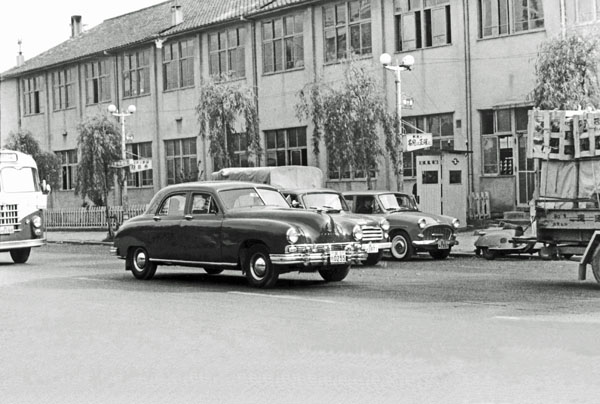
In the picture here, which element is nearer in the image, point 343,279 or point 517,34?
point 343,279

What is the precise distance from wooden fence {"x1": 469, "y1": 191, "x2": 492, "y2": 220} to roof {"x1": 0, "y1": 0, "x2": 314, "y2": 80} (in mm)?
11642

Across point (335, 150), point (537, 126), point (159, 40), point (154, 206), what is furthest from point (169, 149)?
point (537, 126)

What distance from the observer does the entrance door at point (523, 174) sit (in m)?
30.9

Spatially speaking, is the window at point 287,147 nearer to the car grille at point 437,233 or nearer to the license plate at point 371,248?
the car grille at point 437,233

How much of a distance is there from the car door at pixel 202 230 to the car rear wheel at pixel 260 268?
1.93 feet

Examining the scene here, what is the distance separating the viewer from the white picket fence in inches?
1676

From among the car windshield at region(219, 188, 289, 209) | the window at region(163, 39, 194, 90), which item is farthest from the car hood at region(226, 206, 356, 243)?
the window at region(163, 39, 194, 90)

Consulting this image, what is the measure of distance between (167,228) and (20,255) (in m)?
8.50

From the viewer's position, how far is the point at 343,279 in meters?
16.5

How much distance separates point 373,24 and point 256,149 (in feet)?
23.0

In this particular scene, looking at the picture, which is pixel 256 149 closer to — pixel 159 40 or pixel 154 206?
pixel 159 40

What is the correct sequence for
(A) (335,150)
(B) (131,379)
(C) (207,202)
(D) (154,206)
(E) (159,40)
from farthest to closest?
(E) (159,40) < (A) (335,150) < (D) (154,206) < (C) (207,202) < (B) (131,379)

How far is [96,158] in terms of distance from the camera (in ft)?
127

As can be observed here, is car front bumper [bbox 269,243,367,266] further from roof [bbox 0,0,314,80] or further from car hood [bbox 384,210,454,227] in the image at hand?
roof [bbox 0,0,314,80]
